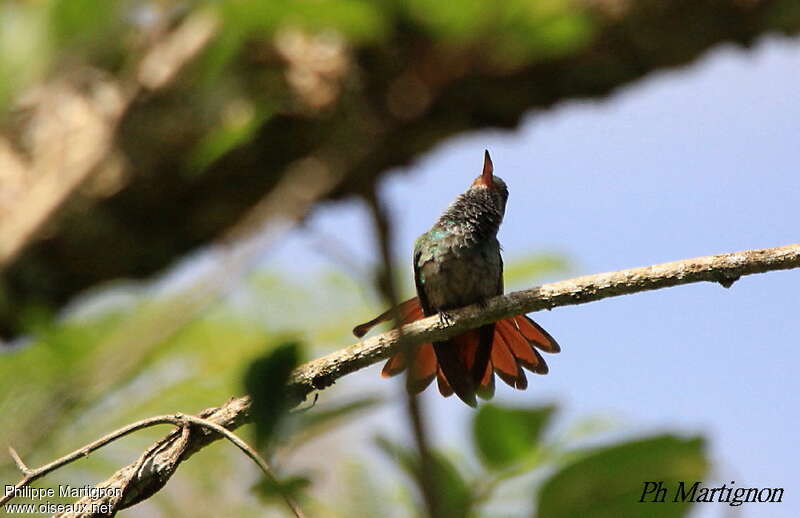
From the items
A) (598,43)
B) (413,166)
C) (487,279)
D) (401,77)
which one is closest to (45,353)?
A: (401,77)

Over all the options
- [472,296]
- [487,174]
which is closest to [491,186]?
[487,174]

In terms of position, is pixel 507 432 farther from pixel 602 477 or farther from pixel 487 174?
pixel 487 174

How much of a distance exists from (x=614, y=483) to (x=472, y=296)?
309 cm

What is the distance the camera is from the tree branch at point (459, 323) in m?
1.54

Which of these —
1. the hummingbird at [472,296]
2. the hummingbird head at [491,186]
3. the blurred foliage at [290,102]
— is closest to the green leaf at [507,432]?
the blurred foliage at [290,102]

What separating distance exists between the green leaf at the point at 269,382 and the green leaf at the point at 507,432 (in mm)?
260

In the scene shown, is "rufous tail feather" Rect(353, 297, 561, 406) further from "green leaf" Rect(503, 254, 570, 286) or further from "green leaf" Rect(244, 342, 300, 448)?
"green leaf" Rect(244, 342, 300, 448)

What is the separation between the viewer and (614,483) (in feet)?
2.79

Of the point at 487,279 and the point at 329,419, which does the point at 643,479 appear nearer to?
the point at 329,419

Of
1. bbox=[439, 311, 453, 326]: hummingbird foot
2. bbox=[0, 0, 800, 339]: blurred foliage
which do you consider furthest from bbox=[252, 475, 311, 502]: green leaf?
bbox=[439, 311, 453, 326]: hummingbird foot

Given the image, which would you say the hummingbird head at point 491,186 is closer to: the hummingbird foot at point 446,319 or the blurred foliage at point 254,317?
the blurred foliage at point 254,317

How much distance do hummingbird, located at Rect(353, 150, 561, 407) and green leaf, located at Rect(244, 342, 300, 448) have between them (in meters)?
2.15

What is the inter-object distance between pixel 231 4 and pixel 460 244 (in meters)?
3.10

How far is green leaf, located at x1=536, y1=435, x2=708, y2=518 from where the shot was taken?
2.78 ft
